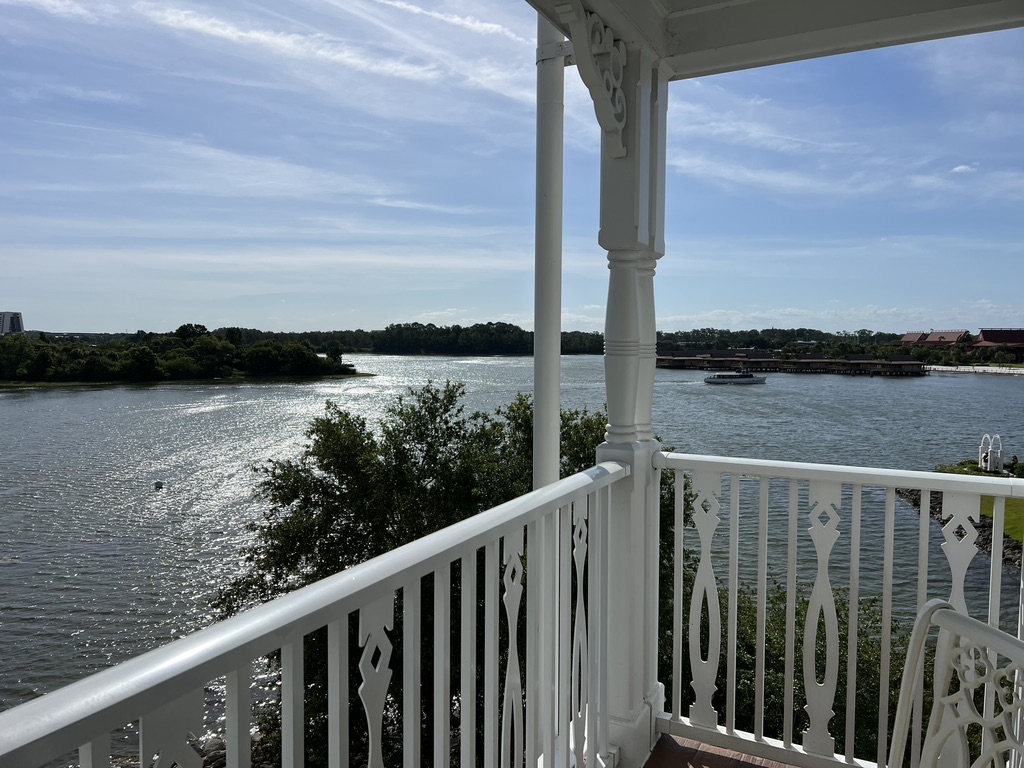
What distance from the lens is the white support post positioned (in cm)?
217

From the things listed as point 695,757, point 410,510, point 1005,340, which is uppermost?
point 1005,340

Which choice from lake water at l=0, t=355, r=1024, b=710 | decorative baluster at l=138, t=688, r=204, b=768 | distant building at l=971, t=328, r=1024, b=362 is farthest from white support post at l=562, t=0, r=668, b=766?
distant building at l=971, t=328, r=1024, b=362

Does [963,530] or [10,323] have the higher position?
[10,323]

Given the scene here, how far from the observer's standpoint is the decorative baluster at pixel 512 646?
1.52 meters

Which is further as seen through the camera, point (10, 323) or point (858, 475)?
point (10, 323)

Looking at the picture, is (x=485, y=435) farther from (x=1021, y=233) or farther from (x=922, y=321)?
(x=1021, y=233)

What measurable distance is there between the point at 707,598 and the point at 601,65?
5.85ft

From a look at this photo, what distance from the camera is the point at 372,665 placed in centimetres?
106

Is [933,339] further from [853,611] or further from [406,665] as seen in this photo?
[406,665]

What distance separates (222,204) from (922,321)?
83.0ft

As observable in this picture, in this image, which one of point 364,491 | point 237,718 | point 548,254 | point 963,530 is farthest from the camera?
point 364,491

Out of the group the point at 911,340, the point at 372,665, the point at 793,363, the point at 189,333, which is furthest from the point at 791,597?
the point at 189,333

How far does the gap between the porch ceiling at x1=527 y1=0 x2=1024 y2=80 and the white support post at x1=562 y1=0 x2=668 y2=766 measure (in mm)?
94

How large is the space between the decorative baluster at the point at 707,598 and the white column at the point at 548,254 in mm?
1094
